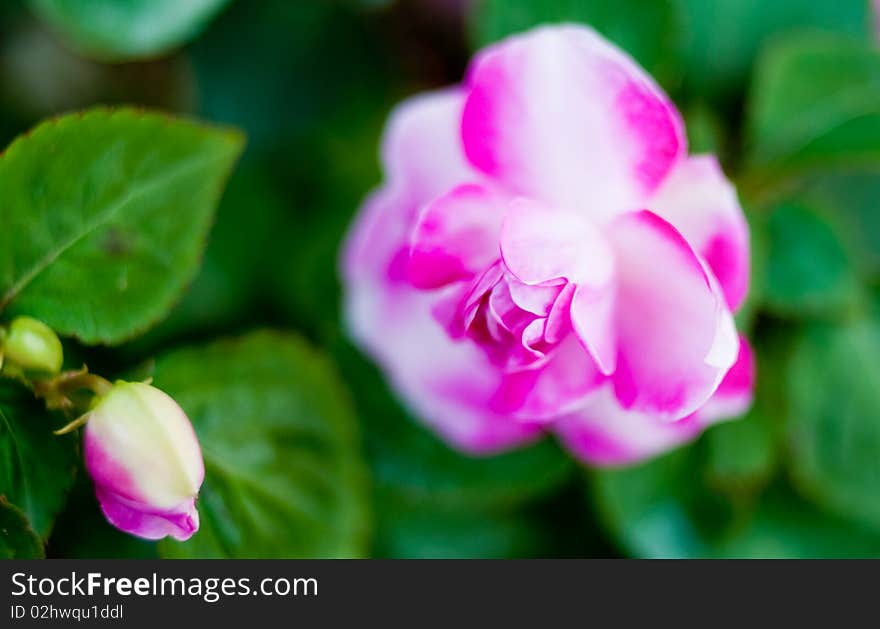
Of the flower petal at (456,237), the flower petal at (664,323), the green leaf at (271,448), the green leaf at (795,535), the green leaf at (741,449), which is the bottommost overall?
the green leaf at (795,535)

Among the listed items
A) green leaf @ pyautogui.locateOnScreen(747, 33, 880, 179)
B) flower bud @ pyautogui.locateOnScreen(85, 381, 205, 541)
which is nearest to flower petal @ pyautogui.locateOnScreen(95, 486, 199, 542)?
flower bud @ pyautogui.locateOnScreen(85, 381, 205, 541)

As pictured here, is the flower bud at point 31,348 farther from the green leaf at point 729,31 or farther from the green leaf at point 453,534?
the green leaf at point 729,31

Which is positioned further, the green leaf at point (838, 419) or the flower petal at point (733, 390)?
the green leaf at point (838, 419)

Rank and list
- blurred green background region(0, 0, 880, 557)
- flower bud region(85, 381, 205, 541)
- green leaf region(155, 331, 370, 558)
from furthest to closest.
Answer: blurred green background region(0, 0, 880, 557) → green leaf region(155, 331, 370, 558) → flower bud region(85, 381, 205, 541)

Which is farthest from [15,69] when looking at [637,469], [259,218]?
[637,469]

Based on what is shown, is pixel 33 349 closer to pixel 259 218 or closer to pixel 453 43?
pixel 259 218

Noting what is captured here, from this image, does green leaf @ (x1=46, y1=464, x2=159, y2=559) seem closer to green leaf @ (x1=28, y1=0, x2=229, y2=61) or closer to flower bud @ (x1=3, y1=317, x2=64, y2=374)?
flower bud @ (x1=3, y1=317, x2=64, y2=374)

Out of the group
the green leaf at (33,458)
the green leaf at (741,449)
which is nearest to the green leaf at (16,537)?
the green leaf at (33,458)
